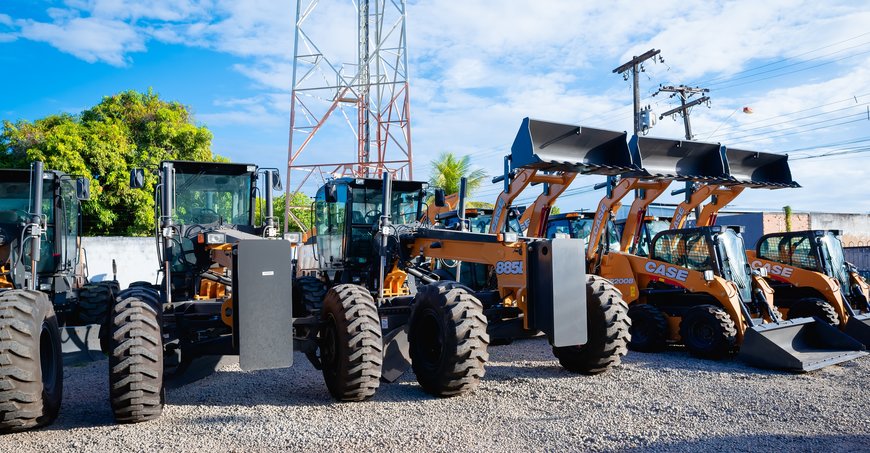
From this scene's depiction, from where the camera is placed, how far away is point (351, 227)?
33.3ft

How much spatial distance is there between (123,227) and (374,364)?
19782 mm

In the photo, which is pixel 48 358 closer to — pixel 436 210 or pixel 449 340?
pixel 449 340

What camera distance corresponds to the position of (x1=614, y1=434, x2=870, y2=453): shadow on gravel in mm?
5397

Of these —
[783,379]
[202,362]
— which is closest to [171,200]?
[202,362]

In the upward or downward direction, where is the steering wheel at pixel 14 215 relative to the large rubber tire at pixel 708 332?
upward

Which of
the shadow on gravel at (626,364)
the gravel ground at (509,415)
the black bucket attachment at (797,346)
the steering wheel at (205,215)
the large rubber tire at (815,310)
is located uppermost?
the steering wheel at (205,215)

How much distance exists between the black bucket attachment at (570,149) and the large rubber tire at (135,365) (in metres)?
5.48

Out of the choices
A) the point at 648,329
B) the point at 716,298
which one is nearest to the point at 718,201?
the point at 716,298

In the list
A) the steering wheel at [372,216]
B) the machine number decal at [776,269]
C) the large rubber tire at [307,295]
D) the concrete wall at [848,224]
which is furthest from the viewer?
the concrete wall at [848,224]

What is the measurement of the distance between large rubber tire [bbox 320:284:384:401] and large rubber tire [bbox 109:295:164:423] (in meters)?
1.72

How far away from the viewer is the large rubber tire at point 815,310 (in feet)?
35.5

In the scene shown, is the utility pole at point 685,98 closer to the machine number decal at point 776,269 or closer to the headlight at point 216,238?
the machine number decal at point 776,269

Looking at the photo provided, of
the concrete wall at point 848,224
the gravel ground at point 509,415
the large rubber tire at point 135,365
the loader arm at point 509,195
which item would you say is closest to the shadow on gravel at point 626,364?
the gravel ground at point 509,415

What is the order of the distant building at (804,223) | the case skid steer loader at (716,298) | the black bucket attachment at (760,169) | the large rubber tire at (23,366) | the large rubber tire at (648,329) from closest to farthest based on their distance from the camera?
1. the large rubber tire at (23,366)
2. the case skid steer loader at (716,298)
3. the large rubber tire at (648,329)
4. the black bucket attachment at (760,169)
5. the distant building at (804,223)
